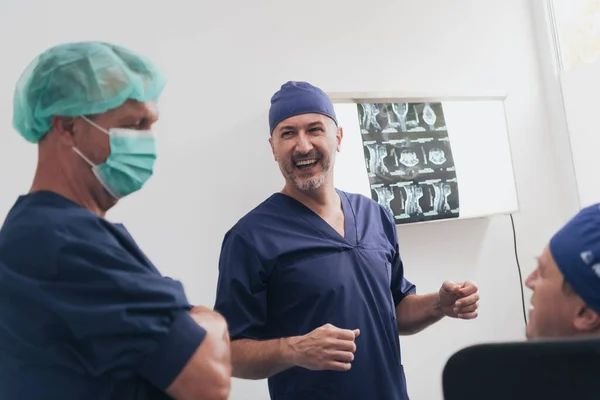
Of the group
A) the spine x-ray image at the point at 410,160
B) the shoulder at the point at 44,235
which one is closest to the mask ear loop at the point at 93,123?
the shoulder at the point at 44,235

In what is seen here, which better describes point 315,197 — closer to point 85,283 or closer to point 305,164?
point 305,164

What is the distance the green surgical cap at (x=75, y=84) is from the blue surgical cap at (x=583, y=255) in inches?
31.9

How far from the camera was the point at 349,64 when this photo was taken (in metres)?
2.20

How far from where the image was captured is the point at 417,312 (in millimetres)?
1740

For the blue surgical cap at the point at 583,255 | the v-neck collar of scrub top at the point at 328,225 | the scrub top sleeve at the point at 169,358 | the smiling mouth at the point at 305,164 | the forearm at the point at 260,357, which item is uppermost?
the smiling mouth at the point at 305,164

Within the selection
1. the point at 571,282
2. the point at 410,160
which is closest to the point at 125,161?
the point at 571,282

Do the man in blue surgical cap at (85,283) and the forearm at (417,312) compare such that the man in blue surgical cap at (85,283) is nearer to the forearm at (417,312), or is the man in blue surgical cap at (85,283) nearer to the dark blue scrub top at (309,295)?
the dark blue scrub top at (309,295)

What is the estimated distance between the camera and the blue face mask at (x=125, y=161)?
1.04 m

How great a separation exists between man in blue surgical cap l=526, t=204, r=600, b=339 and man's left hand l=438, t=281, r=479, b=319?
56 cm

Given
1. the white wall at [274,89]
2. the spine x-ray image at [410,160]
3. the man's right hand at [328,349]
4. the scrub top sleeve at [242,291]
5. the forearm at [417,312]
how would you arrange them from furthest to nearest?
the spine x-ray image at [410,160]
the white wall at [274,89]
the forearm at [417,312]
the scrub top sleeve at [242,291]
the man's right hand at [328,349]

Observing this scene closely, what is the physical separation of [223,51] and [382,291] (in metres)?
1.02

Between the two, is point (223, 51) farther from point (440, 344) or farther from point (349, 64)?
point (440, 344)

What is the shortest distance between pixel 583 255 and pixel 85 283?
81cm

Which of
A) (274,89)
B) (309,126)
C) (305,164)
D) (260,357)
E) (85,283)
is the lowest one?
(260,357)
